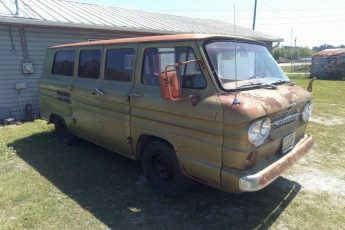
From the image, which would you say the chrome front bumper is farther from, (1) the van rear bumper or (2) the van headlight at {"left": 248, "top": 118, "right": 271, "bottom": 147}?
(2) the van headlight at {"left": 248, "top": 118, "right": 271, "bottom": 147}

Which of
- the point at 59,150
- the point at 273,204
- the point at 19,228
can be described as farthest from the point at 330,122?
the point at 19,228

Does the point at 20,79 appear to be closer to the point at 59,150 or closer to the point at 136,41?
the point at 59,150

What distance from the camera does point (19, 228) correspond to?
3570 millimetres

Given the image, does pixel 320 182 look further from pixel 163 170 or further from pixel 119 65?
pixel 119 65

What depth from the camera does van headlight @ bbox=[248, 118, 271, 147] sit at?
3.16 metres

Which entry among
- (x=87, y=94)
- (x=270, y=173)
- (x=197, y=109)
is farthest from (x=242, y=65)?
(x=87, y=94)

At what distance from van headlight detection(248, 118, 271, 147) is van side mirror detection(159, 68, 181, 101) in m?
0.88

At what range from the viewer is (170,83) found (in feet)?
10.9

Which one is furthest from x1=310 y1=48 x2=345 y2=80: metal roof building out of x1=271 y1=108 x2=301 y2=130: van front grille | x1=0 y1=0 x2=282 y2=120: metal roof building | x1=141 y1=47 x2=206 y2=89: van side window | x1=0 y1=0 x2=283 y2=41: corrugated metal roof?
x1=141 y1=47 x2=206 y2=89: van side window

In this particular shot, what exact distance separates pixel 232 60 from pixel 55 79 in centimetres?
388

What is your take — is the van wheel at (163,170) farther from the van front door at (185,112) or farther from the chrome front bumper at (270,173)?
the chrome front bumper at (270,173)

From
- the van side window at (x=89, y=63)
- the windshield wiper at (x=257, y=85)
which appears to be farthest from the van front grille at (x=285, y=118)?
the van side window at (x=89, y=63)

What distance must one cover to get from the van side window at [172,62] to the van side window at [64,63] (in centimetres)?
218

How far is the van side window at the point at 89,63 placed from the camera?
503 centimetres
